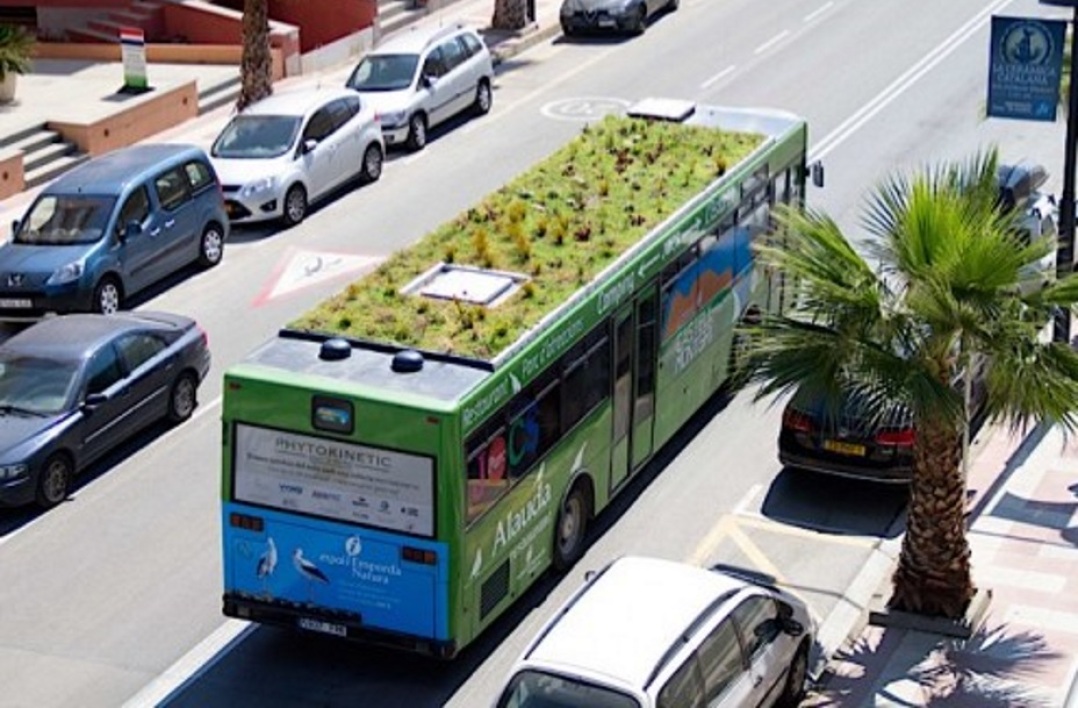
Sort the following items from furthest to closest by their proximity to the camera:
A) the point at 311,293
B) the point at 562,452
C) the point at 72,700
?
1. the point at 311,293
2. the point at 562,452
3. the point at 72,700

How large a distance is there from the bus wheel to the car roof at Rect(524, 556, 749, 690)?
2.83 meters

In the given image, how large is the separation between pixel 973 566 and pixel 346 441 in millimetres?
6358

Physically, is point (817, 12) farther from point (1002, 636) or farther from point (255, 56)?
point (1002, 636)

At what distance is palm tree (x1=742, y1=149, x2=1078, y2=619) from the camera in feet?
53.2

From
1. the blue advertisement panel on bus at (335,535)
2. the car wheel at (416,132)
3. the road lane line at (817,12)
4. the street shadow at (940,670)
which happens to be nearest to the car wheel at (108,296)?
the car wheel at (416,132)

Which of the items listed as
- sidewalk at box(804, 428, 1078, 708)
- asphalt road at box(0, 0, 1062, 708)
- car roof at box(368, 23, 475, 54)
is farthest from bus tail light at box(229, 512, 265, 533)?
car roof at box(368, 23, 475, 54)

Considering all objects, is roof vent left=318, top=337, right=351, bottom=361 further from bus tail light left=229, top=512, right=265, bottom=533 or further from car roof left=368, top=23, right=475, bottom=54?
car roof left=368, top=23, right=475, bottom=54

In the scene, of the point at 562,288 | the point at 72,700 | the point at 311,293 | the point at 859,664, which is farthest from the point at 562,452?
the point at 311,293

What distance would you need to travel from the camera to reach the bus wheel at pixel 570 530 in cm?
1922

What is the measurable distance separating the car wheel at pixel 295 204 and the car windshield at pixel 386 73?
440cm

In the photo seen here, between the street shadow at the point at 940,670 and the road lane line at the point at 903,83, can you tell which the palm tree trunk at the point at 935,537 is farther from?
the road lane line at the point at 903,83

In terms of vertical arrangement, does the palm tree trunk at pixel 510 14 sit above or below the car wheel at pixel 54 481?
above

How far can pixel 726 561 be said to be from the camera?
20.0 meters

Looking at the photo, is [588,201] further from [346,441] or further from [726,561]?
[346,441]
